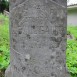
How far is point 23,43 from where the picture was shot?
2.06m

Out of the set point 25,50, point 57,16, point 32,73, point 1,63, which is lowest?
point 1,63

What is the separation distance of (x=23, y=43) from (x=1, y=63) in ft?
7.81

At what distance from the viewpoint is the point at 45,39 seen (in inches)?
80.0

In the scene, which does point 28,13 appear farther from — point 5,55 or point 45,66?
point 5,55

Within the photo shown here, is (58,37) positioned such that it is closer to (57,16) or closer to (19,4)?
(57,16)

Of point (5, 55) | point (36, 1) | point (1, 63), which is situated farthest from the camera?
point (5, 55)

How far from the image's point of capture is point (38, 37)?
6.65 ft

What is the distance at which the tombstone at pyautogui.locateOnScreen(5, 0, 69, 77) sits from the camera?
2.01 meters

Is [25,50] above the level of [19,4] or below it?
below

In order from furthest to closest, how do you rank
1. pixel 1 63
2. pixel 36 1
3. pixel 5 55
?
pixel 5 55 → pixel 1 63 → pixel 36 1

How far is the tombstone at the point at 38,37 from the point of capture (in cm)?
201

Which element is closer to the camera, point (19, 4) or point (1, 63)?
point (19, 4)

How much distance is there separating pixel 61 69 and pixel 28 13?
522mm

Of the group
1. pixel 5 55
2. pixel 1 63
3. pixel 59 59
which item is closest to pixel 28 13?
pixel 59 59
